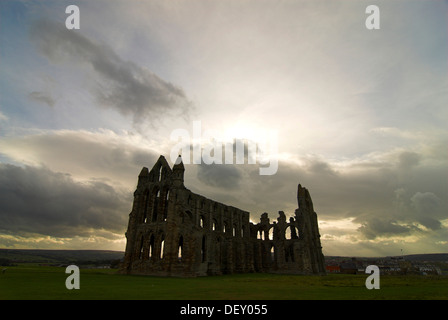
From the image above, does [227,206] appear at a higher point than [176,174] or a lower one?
lower

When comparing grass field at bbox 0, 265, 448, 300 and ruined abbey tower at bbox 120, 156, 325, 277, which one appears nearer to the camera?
grass field at bbox 0, 265, 448, 300

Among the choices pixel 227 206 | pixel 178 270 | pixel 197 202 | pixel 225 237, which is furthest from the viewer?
pixel 227 206

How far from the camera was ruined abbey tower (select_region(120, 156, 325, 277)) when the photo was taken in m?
32.2

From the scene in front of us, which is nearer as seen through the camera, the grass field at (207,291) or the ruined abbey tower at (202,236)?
the grass field at (207,291)

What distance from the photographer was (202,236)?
35.3 meters

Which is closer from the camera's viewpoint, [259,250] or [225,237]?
[225,237]

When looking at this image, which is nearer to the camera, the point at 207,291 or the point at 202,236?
the point at 207,291

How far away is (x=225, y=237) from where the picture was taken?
1703 inches

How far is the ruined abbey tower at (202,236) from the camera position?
106ft
